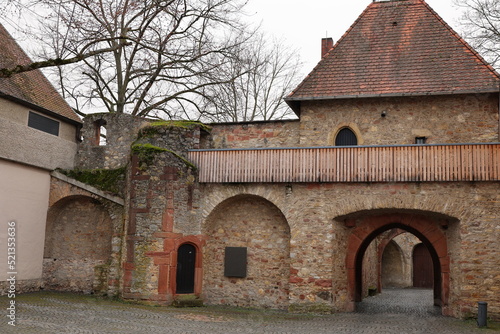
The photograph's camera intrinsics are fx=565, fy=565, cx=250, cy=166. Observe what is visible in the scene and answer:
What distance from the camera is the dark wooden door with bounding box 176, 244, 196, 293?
15.4 m

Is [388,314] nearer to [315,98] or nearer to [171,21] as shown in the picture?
[315,98]

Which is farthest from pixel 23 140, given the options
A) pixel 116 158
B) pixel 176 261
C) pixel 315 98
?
pixel 315 98

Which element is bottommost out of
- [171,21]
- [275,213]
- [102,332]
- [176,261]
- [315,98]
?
[102,332]

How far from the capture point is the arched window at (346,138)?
16.6 metres

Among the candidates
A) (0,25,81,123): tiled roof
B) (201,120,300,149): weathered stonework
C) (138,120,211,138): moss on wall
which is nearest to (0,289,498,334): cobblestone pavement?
(138,120,211,138): moss on wall

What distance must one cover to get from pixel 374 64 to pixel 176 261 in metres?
8.33

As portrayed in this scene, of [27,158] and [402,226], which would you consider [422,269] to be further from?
[27,158]

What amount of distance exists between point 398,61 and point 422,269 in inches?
662

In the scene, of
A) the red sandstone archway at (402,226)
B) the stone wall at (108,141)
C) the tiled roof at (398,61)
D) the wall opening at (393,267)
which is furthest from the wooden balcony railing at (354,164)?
the wall opening at (393,267)

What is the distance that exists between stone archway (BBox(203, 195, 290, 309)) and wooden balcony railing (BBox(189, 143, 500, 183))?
925 millimetres

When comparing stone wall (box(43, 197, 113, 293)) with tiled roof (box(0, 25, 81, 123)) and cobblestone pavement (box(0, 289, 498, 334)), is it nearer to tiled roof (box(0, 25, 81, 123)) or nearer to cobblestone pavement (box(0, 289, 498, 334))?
cobblestone pavement (box(0, 289, 498, 334))

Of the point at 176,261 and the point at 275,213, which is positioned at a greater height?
the point at 275,213

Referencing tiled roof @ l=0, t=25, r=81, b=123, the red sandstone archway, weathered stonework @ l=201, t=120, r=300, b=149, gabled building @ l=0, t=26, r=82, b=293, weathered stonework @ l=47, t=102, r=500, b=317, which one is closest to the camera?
weathered stonework @ l=47, t=102, r=500, b=317

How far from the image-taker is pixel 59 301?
14781mm
